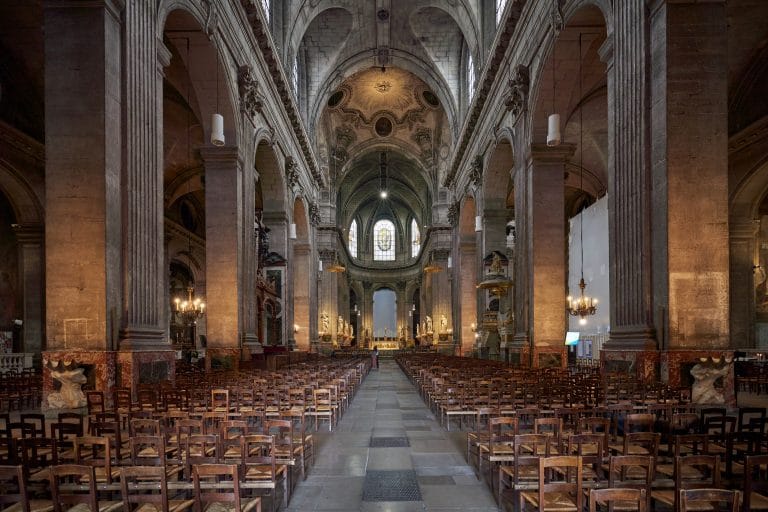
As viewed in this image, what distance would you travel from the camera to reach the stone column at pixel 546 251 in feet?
63.5

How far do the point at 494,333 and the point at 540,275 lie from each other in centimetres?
989

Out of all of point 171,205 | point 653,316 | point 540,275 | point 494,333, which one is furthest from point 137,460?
point 171,205

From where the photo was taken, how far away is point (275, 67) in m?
24.9

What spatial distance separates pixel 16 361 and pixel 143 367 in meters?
11.6

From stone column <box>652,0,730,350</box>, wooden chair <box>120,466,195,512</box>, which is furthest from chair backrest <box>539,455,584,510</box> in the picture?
stone column <box>652,0,730,350</box>

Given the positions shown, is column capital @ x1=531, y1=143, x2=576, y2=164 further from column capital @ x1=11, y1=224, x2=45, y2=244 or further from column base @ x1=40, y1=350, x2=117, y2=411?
column capital @ x1=11, y1=224, x2=45, y2=244

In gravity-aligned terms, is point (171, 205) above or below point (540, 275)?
above

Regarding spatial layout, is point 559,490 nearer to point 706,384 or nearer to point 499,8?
point 706,384

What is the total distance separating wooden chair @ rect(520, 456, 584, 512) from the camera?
4.24 m

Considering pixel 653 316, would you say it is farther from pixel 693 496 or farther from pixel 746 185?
pixel 746 185

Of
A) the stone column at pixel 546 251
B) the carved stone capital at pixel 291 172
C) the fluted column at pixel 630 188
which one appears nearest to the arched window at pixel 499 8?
the stone column at pixel 546 251

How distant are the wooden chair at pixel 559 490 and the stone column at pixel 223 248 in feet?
50.3

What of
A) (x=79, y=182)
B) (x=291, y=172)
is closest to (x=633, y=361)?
(x=79, y=182)

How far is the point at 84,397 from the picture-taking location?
405 inches
